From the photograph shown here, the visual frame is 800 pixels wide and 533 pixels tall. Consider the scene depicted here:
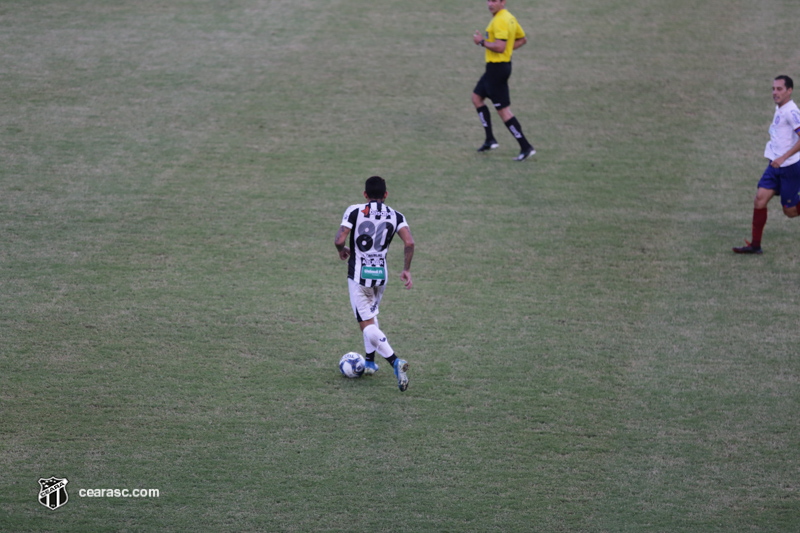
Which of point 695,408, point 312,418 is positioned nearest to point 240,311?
point 312,418

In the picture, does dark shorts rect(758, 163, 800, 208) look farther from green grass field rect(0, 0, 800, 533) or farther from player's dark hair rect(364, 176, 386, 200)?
player's dark hair rect(364, 176, 386, 200)

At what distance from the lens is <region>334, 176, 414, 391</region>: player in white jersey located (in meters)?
6.67

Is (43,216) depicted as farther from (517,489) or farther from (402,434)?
(517,489)

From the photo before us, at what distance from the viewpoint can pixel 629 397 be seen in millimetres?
6938

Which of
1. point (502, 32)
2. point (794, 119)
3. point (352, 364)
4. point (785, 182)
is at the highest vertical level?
point (502, 32)

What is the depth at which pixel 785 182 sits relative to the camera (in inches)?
372

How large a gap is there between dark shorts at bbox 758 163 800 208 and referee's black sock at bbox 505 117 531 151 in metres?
3.76

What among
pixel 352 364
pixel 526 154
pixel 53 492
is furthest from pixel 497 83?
pixel 53 492

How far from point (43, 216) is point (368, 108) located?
6.09m

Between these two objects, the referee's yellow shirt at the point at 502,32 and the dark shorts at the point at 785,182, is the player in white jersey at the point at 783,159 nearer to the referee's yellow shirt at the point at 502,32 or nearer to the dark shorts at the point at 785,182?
the dark shorts at the point at 785,182

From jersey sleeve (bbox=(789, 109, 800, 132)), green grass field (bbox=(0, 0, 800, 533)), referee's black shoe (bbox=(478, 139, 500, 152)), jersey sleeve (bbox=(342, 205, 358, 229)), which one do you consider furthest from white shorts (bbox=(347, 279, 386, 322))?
referee's black shoe (bbox=(478, 139, 500, 152))

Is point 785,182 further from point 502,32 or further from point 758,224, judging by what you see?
point 502,32

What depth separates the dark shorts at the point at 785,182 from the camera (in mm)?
9359

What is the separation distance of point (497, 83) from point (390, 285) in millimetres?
4542
